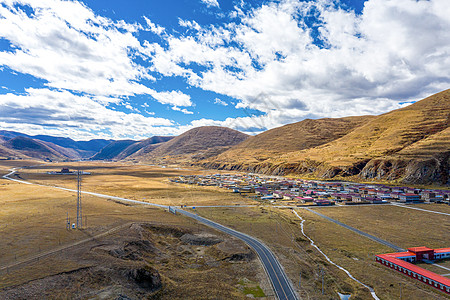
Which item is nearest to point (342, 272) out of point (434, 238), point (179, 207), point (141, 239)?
point (434, 238)

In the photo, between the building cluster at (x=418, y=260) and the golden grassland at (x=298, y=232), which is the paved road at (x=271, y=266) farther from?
the building cluster at (x=418, y=260)

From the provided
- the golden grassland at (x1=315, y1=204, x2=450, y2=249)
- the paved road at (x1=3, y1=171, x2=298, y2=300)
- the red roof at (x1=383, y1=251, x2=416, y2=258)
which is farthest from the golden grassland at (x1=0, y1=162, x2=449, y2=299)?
the red roof at (x1=383, y1=251, x2=416, y2=258)

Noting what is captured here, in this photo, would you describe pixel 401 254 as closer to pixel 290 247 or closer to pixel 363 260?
pixel 363 260

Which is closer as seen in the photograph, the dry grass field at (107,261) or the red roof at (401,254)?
the dry grass field at (107,261)

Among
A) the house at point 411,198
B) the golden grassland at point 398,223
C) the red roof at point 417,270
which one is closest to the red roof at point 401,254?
the red roof at point 417,270

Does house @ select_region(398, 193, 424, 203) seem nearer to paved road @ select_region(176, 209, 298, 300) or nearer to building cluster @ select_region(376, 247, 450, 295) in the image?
building cluster @ select_region(376, 247, 450, 295)

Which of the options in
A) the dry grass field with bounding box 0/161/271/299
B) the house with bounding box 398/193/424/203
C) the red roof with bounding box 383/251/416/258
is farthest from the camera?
the house with bounding box 398/193/424/203

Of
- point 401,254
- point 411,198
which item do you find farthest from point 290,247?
point 411,198

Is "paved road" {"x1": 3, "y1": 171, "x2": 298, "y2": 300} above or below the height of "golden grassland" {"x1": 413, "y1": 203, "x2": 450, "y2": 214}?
below

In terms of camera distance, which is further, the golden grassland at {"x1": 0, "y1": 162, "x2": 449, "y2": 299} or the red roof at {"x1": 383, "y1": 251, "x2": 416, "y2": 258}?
the red roof at {"x1": 383, "y1": 251, "x2": 416, "y2": 258}
